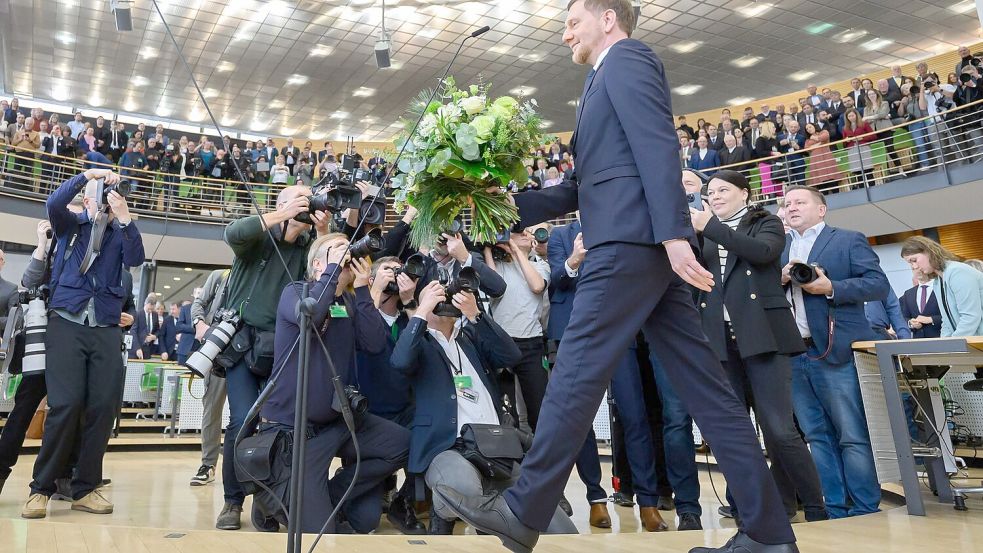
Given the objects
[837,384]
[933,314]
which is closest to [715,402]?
[837,384]

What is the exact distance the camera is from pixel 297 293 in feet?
7.46

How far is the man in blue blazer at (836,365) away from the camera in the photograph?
8.95 ft

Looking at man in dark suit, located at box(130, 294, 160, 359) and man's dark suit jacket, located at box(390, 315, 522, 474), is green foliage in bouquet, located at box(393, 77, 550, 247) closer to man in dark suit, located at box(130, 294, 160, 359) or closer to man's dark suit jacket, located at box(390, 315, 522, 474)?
man's dark suit jacket, located at box(390, 315, 522, 474)

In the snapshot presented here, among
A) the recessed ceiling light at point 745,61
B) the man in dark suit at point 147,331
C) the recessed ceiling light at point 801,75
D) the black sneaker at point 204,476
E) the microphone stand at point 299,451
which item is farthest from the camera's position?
the recessed ceiling light at point 801,75

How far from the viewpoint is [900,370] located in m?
2.73

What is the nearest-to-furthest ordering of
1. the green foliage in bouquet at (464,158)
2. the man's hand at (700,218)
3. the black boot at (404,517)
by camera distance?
the green foliage in bouquet at (464,158) < the man's hand at (700,218) < the black boot at (404,517)

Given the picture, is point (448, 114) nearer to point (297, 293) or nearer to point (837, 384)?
point (297, 293)

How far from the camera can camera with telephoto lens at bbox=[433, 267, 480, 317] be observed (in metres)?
2.75

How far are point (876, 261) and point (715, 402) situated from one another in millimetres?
1833

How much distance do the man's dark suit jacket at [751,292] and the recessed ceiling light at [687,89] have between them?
12354 millimetres

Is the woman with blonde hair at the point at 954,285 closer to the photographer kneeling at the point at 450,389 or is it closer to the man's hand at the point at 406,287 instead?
the photographer kneeling at the point at 450,389

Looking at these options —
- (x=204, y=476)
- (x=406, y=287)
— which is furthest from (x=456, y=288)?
(x=204, y=476)

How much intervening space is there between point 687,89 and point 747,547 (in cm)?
1395

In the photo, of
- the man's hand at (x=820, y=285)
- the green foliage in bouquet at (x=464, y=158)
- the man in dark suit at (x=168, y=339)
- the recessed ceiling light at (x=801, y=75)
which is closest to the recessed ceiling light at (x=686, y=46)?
the recessed ceiling light at (x=801, y=75)
